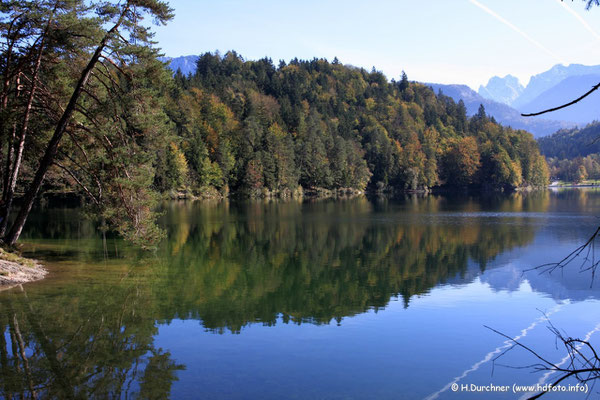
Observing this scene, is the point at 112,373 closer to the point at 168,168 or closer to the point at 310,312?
the point at 310,312

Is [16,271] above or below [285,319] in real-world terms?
above

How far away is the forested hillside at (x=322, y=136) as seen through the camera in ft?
268

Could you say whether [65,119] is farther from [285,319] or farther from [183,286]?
[285,319]

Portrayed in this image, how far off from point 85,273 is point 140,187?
411 cm

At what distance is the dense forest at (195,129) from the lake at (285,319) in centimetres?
368

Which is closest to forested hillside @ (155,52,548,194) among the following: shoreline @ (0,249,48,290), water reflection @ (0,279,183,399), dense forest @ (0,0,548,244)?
dense forest @ (0,0,548,244)

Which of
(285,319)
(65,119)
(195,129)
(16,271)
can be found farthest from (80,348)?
(195,129)

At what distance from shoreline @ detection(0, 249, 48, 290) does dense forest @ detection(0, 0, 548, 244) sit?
1.30 meters

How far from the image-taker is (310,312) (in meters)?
14.9

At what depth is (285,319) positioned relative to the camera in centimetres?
1409

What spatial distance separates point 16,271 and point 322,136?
88.6 m

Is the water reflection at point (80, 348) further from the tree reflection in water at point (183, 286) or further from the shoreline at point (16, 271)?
the shoreline at point (16, 271)

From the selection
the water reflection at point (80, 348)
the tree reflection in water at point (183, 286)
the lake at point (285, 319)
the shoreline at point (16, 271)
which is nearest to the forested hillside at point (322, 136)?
the tree reflection in water at point (183, 286)

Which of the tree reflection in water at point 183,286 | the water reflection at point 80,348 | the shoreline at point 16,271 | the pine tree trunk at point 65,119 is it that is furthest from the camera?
the pine tree trunk at point 65,119
